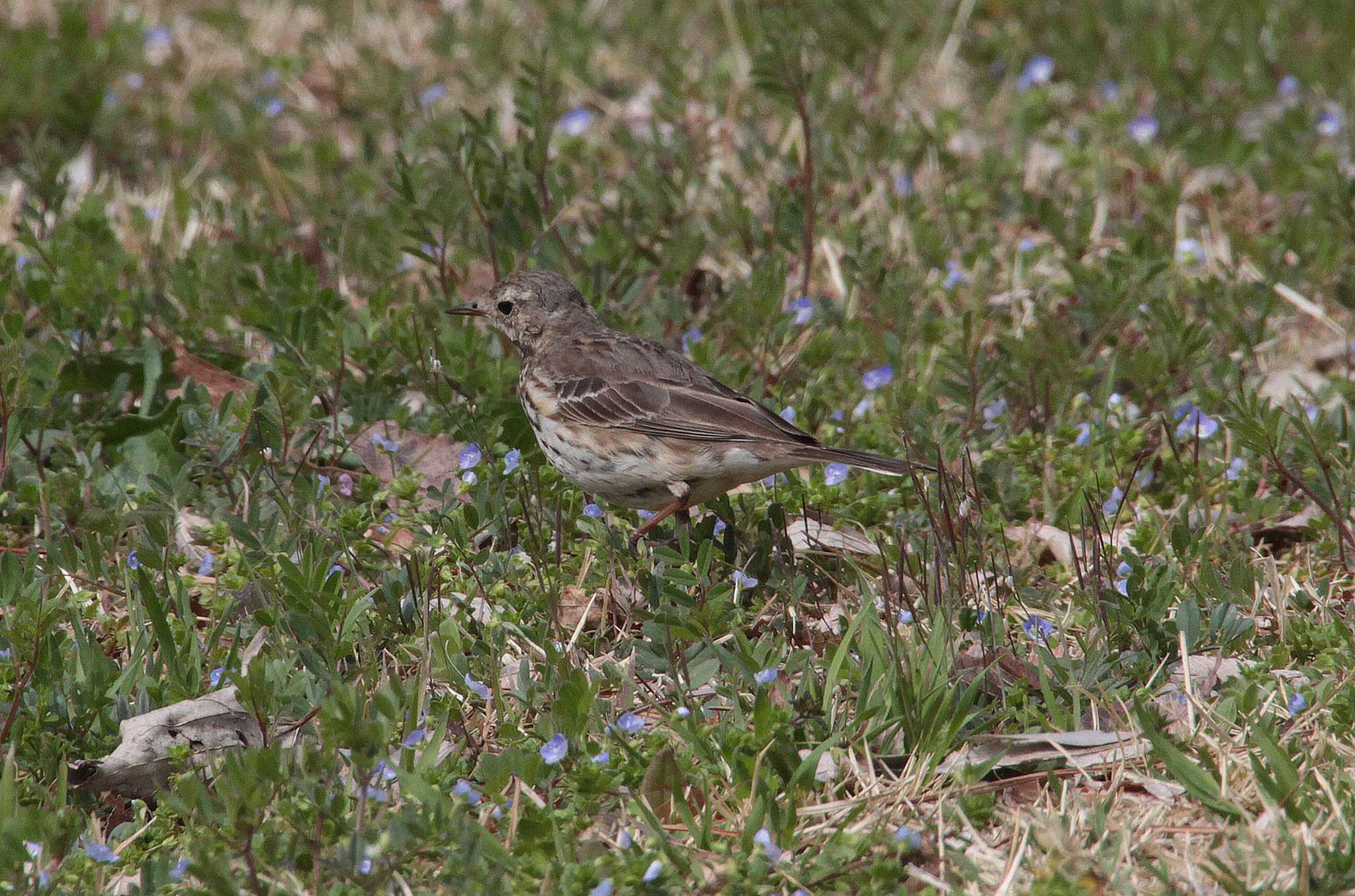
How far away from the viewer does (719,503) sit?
6.13 meters

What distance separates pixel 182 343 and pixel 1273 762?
515 centimetres

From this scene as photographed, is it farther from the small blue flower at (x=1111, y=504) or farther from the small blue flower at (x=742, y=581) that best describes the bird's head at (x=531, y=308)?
the small blue flower at (x=1111, y=504)

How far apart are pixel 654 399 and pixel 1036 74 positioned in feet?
16.4

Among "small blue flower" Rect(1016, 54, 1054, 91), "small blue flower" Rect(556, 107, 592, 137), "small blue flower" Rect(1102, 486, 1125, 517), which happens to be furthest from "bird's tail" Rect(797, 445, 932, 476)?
"small blue flower" Rect(1016, 54, 1054, 91)

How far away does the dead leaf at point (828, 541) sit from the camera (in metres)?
5.76

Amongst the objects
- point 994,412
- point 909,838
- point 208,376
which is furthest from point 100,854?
point 994,412

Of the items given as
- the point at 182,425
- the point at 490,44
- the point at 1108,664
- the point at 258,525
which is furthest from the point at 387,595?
the point at 490,44

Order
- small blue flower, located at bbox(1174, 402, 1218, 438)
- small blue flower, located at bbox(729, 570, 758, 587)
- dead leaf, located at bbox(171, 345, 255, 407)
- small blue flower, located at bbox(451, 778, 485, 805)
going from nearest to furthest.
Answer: small blue flower, located at bbox(451, 778, 485, 805)
small blue flower, located at bbox(729, 570, 758, 587)
small blue flower, located at bbox(1174, 402, 1218, 438)
dead leaf, located at bbox(171, 345, 255, 407)

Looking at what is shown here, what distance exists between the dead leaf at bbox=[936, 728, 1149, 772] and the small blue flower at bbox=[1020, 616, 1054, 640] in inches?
21.6

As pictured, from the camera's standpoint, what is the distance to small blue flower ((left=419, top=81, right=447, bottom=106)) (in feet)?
32.8

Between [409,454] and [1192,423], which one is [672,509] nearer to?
[409,454]

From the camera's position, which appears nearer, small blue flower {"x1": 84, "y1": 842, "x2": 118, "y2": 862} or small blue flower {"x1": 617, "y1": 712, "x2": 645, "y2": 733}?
small blue flower {"x1": 84, "y1": 842, "x2": 118, "y2": 862}

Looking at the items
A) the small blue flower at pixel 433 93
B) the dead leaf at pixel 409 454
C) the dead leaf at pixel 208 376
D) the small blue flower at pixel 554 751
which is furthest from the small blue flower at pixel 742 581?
the small blue flower at pixel 433 93

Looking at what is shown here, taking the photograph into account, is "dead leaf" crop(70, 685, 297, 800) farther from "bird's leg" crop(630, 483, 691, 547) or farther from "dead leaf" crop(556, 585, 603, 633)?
"bird's leg" crop(630, 483, 691, 547)
